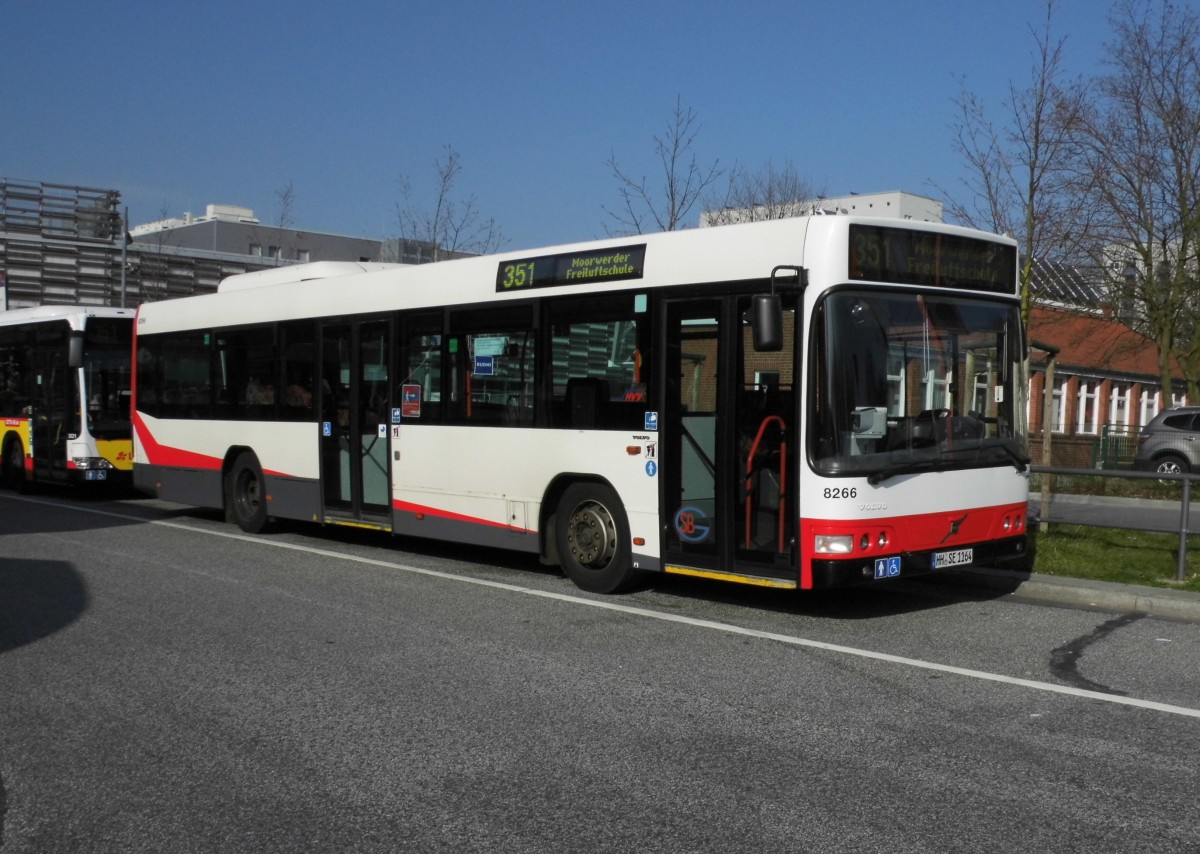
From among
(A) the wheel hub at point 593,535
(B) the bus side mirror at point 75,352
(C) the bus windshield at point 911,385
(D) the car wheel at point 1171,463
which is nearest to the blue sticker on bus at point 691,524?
(A) the wheel hub at point 593,535

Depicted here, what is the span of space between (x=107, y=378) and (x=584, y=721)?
625 inches

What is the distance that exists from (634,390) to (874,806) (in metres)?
5.46

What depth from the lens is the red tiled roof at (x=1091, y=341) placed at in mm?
33031

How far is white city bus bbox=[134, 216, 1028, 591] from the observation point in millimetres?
8820

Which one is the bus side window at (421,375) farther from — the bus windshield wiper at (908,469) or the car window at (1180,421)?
the car window at (1180,421)

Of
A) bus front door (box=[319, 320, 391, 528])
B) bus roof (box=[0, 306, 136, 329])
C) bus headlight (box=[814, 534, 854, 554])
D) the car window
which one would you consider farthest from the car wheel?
bus headlight (box=[814, 534, 854, 554])

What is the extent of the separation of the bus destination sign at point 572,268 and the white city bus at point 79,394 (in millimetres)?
10928

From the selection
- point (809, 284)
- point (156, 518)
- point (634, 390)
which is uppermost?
point (809, 284)

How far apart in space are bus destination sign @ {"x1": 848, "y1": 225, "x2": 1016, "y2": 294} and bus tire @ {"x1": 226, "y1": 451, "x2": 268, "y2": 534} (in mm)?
8472

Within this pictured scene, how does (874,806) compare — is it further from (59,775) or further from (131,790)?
(59,775)

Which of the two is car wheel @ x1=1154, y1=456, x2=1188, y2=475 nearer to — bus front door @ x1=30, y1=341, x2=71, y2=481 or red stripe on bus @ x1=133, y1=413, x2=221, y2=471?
red stripe on bus @ x1=133, y1=413, x2=221, y2=471

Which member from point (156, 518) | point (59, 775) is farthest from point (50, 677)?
point (156, 518)

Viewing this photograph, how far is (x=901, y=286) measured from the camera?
29.8ft

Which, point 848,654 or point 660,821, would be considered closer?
point 660,821
